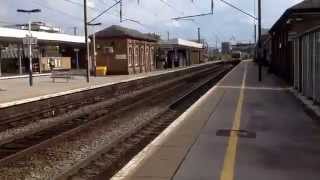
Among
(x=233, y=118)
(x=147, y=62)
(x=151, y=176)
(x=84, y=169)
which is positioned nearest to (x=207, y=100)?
(x=233, y=118)

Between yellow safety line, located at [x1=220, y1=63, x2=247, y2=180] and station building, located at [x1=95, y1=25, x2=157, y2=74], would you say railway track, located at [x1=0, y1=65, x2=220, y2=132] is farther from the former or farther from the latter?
station building, located at [x1=95, y1=25, x2=157, y2=74]

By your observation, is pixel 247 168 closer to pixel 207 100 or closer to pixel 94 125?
pixel 94 125

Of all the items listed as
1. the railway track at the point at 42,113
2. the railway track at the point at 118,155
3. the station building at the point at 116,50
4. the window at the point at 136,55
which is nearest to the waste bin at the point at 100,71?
the station building at the point at 116,50

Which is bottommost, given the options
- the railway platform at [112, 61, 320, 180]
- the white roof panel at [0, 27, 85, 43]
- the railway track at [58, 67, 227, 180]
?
the railway track at [58, 67, 227, 180]

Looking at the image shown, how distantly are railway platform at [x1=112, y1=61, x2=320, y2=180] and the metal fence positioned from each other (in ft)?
3.72

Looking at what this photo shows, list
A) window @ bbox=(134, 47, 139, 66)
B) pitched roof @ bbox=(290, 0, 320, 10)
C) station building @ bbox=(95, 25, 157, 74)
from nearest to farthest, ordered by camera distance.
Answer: pitched roof @ bbox=(290, 0, 320, 10) < station building @ bbox=(95, 25, 157, 74) < window @ bbox=(134, 47, 139, 66)

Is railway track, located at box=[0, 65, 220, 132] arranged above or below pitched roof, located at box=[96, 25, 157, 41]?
below

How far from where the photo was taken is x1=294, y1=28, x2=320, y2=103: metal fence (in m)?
17.7

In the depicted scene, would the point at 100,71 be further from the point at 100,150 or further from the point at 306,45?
the point at 100,150

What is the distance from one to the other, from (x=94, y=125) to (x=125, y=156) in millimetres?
5162

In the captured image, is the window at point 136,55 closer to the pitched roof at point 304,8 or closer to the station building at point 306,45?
the station building at point 306,45

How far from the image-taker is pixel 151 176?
28.0ft

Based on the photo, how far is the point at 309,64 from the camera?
19.9 meters

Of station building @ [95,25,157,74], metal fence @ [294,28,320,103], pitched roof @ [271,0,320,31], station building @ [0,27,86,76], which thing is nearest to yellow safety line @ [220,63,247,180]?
metal fence @ [294,28,320,103]
